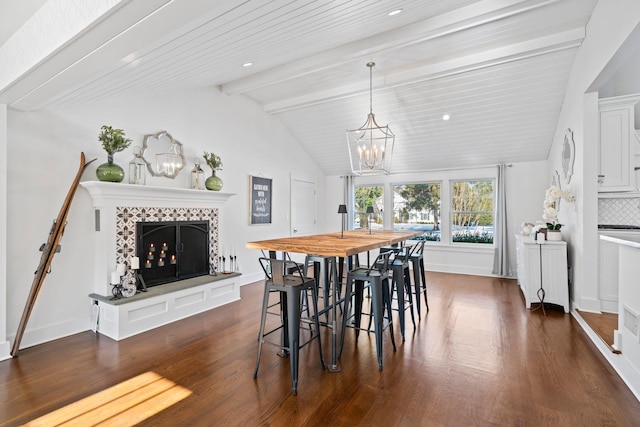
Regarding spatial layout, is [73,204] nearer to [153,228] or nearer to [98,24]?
[153,228]

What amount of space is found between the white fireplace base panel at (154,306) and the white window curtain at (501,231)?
5060 mm

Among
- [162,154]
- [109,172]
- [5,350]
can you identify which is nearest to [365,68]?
[162,154]

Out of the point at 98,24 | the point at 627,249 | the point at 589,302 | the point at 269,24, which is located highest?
the point at 269,24

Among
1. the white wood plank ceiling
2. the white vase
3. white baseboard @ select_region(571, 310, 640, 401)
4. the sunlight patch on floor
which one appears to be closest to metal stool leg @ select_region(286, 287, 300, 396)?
the sunlight patch on floor

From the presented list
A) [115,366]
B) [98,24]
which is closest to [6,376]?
[115,366]

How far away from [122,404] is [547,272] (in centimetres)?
467

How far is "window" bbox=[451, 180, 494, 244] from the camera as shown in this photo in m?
6.40

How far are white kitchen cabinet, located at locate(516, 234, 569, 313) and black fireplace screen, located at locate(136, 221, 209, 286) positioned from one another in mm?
4344

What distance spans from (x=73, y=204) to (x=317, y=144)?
4.63 meters

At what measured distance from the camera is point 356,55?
3900 mm

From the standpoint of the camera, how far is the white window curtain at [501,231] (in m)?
6.00

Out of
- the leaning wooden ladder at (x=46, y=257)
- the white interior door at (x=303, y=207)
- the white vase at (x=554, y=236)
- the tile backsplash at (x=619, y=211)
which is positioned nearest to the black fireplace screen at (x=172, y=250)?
the leaning wooden ladder at (x=46, y=257)

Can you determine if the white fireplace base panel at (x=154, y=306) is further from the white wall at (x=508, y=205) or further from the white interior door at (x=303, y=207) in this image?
the white wall at (x=508, y=205)

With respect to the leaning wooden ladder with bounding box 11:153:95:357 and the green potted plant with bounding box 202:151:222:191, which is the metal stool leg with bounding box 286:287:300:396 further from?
the green potted plant with bounding box 202:151:222:191
